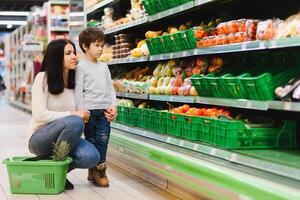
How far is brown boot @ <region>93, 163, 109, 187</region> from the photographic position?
171 inches

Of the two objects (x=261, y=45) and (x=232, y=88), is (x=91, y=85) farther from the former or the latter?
(x=261, y=45)

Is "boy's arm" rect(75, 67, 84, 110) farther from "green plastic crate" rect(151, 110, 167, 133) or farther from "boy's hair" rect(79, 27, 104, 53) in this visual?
"green plastic crate" rect(151, 110, 167, 133)

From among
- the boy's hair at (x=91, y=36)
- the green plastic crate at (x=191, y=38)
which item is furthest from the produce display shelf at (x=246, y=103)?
the boy's hair at (x=91, y=36)

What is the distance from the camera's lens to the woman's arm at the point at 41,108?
13.0 ft

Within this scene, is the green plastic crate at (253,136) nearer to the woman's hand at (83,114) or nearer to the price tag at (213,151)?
the price tag at (213,151)

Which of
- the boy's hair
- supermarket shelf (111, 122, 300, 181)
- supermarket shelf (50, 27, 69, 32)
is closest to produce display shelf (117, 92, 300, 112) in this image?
supermarket shelf (111, 122, 300, 181)

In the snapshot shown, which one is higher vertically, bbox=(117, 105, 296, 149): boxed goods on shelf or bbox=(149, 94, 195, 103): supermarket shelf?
bbox=(149, 94, 195, 103): supermarket shelf

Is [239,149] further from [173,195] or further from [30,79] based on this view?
[30,79]

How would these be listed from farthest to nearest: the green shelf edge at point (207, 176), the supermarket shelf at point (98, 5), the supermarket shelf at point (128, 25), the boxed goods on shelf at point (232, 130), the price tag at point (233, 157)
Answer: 1. the supermarket shelf at point (98, 5)
2. the supermarket shelf at point (128, 25)
3. the boxed goods on shelf at point (232, 130)
4. the price tag at point (233, 157)
5. the green shelf edge at point (207, 176)

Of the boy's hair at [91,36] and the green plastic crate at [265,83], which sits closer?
the green plastic crate at [265,83]

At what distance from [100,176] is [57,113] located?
0.73m

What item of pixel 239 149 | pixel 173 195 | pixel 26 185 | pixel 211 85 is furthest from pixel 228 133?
pixel 26 185

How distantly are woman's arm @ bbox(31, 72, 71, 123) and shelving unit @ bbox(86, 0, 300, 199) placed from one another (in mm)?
819

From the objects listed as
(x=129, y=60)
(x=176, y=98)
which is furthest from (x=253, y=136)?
(x=129, y=60)
